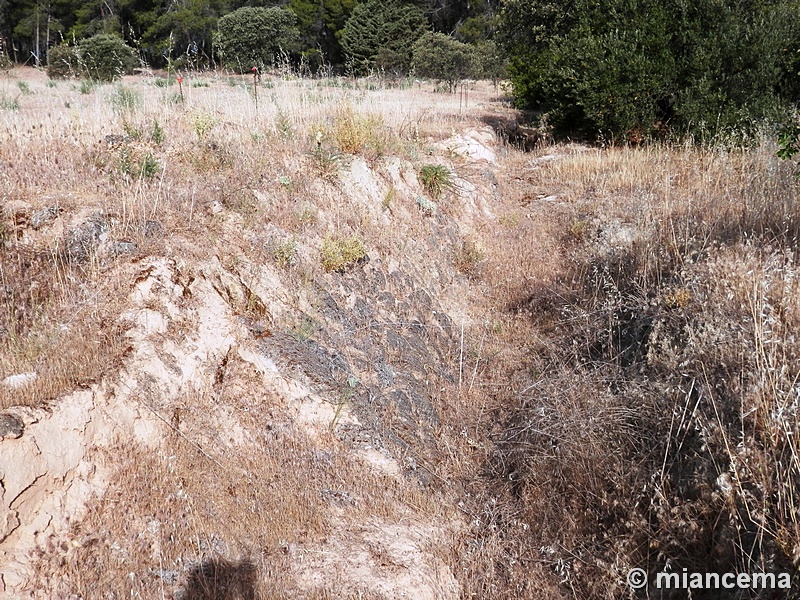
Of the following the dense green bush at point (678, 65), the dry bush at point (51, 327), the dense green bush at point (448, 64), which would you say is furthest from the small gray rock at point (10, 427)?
the dense green bush at point (448, 64)

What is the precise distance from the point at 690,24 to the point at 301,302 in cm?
955

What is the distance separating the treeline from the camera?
1310 inches

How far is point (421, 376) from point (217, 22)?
35599mm

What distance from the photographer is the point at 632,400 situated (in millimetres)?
3691

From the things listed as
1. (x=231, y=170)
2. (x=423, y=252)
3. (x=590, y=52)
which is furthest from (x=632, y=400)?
(x=590, y=52)

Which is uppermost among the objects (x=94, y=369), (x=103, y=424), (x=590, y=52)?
(x=590, y=52)

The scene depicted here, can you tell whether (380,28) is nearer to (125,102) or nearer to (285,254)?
(125,102)

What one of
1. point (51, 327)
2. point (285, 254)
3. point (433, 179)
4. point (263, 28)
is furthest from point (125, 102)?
point (263, 28)

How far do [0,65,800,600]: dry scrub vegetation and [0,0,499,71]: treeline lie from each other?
28.5m

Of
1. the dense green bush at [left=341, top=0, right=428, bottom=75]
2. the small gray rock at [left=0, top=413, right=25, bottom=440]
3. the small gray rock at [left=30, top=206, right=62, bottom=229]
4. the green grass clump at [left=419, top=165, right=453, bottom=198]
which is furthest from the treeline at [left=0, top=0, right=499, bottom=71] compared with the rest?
the small gray rock at [left=0, top=413, right=25, bottom=440]

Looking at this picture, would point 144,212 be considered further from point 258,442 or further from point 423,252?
point 423,252

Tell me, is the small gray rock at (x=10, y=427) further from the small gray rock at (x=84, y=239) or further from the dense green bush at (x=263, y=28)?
the dense green bush at (x=263, y=28)

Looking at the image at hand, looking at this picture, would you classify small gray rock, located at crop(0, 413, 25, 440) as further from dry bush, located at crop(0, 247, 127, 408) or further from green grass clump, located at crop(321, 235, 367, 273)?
green grass clump, located at crop(321, 235, 367, 273)

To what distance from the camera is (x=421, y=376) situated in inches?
188
